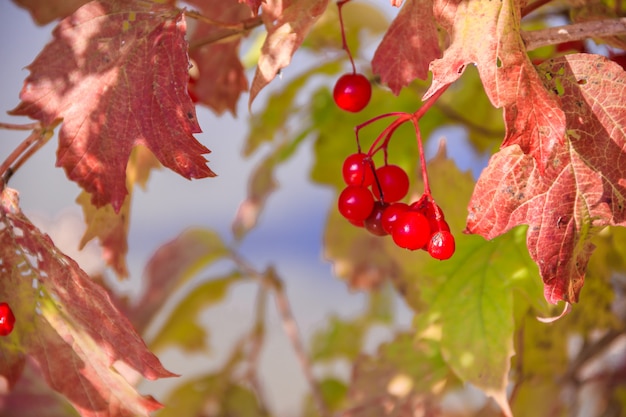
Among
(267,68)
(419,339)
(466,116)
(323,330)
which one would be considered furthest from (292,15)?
(323,330)

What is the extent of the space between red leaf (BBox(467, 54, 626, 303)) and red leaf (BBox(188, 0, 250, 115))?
0.28m

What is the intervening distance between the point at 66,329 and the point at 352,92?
24 cm

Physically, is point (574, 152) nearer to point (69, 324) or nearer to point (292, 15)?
point (292, 15)

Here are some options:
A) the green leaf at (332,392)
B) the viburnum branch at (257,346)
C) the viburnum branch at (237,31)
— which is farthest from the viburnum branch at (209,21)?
the green leaf at (332,392)

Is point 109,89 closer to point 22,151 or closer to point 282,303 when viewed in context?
→ point 22,151

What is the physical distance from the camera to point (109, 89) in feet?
1.41

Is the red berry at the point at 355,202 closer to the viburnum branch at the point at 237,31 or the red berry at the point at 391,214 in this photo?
the red berry at the point at 391,214

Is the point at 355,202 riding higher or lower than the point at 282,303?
higher

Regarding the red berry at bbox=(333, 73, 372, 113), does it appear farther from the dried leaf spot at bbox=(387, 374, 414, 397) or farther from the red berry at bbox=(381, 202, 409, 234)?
the dried leaf spot at bbox=(387, 374, 414, 397)

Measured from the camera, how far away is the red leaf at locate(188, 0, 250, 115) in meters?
0.58

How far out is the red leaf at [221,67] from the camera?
0.58 m

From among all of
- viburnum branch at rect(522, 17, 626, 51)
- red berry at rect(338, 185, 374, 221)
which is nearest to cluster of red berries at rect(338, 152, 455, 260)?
red berry at rect(338, 185, 374, 221)

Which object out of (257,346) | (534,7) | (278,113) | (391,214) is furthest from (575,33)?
(257,346)

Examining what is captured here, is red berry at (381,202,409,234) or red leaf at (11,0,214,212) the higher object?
red leaf at (11,0,214,212)
